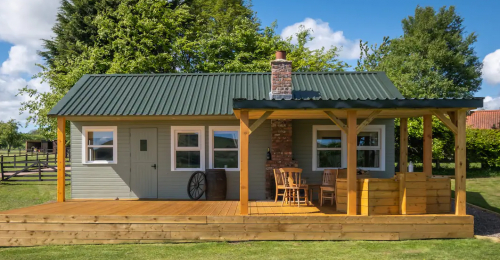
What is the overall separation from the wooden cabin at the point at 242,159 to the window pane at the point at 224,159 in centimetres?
3

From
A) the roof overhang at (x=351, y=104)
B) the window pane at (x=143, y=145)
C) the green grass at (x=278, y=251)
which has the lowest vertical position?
the green grass at (x=278, y=251)

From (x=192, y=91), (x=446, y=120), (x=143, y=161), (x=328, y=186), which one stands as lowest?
(x=328, y=186)

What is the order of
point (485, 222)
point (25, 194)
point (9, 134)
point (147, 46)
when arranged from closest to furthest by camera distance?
point (485, 222), point (25, 194), point (147, 46), point (9, 134)

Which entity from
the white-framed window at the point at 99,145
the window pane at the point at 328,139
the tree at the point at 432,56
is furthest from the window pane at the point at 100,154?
the tree at the point at 432,56

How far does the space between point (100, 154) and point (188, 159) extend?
2436 mm

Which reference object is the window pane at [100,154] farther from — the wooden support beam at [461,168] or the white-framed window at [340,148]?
the wooden support beam at [461,168]

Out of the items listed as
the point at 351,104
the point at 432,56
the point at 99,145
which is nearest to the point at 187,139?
the point at 99,145

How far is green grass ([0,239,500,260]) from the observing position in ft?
20.7

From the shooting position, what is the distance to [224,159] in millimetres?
10633

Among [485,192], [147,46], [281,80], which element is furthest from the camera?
[147,46]

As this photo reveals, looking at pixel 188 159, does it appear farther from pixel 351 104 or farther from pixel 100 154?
pixel 351 104

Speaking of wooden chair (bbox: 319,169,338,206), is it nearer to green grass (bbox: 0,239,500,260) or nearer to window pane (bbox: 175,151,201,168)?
green grass (bbox: 0,239,500,260)

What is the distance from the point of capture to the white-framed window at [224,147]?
34.7ft

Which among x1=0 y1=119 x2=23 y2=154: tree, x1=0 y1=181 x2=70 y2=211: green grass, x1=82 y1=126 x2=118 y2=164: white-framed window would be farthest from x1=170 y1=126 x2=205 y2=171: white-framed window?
x1=0 y1=119 x2=23 y2=154: tree
